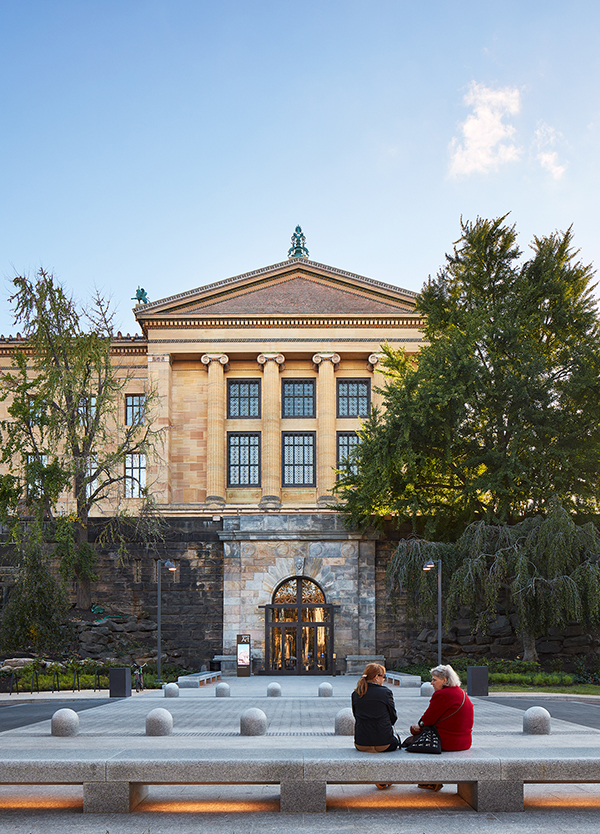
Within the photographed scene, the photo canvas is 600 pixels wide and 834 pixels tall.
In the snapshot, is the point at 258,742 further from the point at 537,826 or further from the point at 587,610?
the point at 587,610

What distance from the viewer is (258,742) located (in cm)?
1144

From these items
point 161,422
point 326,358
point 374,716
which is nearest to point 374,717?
point 374,716

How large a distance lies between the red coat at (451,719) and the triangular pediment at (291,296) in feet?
141

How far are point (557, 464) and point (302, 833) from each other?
95.8 feet

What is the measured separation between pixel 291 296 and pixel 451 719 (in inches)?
1732

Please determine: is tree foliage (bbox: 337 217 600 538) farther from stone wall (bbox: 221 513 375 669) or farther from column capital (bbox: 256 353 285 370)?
column capital (bbox: 256 353 285 370)

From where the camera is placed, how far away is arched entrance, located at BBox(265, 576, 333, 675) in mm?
36000

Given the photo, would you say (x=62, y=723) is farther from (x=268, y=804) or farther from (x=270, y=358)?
(x=270, y=358)

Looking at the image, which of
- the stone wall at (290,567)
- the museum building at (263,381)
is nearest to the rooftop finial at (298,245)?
the museum building at (263,381)

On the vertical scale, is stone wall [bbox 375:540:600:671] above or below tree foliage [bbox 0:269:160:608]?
below

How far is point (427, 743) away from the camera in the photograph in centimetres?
961

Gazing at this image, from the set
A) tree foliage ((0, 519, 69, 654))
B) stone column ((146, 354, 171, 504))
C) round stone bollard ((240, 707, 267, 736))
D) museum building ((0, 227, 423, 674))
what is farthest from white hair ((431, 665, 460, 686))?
stone column ((146, 354, 171, 504))

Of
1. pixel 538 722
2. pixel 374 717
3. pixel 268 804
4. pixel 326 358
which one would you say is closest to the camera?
pixel 268 804

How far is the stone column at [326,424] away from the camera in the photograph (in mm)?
49406
